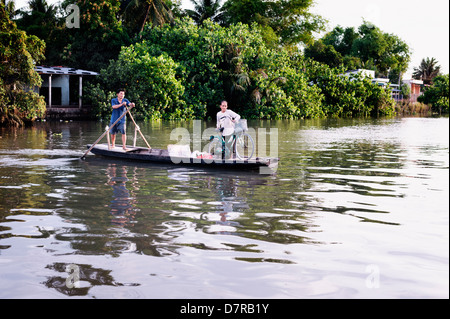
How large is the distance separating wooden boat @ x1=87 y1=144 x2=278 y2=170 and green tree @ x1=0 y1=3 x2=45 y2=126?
12.9 m

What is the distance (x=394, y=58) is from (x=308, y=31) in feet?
80.9

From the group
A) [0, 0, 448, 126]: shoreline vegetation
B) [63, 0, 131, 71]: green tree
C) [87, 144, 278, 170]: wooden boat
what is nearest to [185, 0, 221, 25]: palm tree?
[0, 0, 448, 126]: shoreline vegetation

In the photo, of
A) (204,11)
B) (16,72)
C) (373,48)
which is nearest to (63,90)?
(16,72)

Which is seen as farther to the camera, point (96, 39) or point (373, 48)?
point (373, 48)

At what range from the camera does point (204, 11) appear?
4734 cm

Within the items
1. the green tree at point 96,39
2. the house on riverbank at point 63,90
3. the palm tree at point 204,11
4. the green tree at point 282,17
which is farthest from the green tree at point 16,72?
the green tree at point 282,17

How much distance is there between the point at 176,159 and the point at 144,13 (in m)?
28.5

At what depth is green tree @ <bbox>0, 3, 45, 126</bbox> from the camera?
24.8 meters

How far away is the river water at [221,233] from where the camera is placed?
192 inches

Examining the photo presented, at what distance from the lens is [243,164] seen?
38.4 feet

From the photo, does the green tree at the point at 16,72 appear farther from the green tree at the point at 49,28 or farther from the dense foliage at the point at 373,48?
the dense foliage at the point at 373,48

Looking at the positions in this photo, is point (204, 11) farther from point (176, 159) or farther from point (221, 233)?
point (221, 233)
